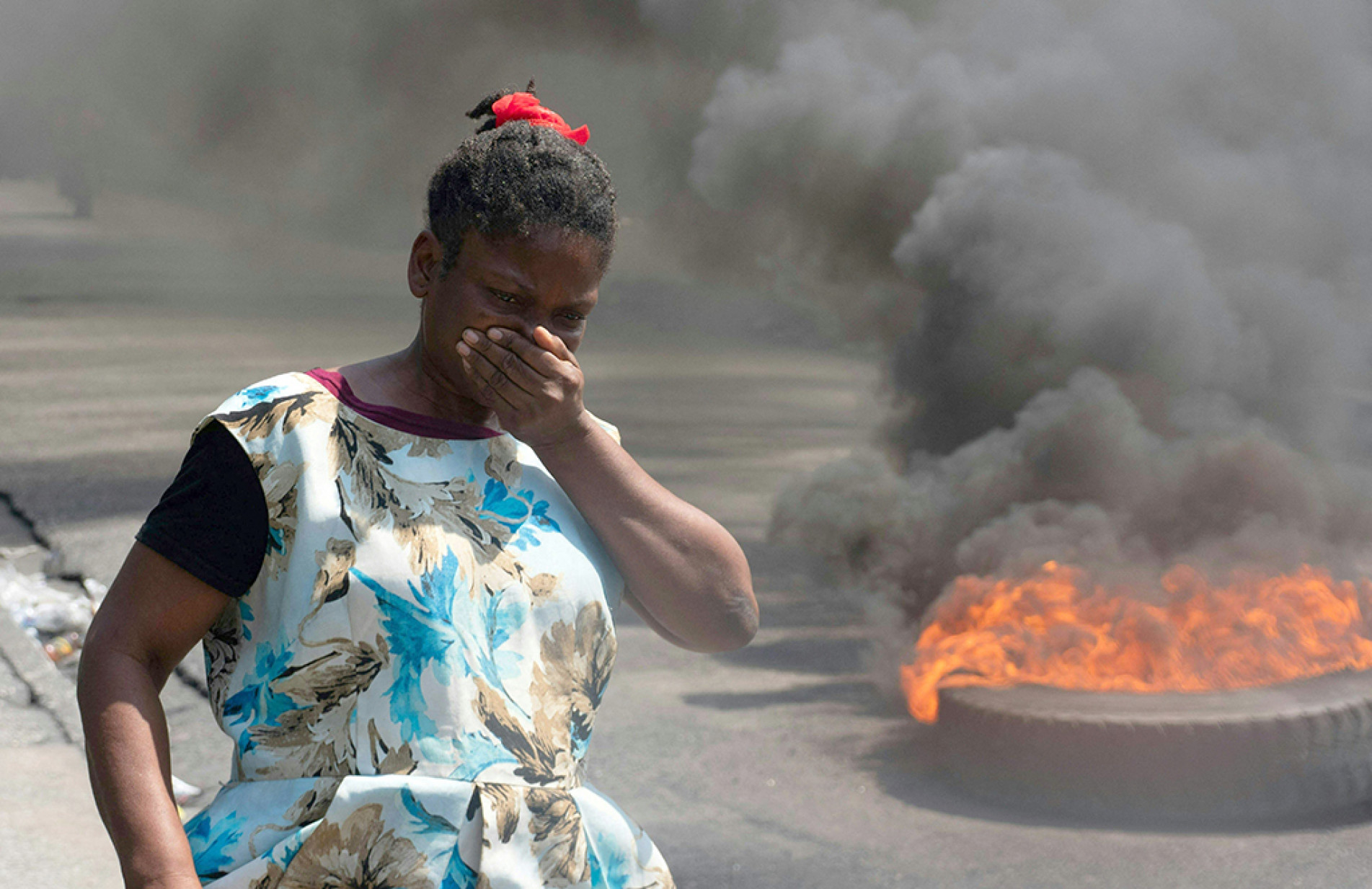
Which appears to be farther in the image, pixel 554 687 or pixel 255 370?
pixel 255 370

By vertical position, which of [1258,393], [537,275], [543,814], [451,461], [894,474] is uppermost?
[537,275]

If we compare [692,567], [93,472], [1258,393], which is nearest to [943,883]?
[692,567]

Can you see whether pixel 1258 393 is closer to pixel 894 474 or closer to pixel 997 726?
pixel 894 474

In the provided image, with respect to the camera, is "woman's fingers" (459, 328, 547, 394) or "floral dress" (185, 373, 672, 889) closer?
"floral dress" (185, 373, 672, 889)

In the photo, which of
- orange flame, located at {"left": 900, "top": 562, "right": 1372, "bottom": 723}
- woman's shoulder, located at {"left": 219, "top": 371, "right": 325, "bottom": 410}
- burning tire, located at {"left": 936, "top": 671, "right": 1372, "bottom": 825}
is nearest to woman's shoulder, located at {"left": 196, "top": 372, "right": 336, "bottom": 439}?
woman's shoulder, located at {"left": 219, "top": 371, "right": 325, "bottom": 410}

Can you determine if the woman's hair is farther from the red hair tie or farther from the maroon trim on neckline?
the maroon trim on neckline

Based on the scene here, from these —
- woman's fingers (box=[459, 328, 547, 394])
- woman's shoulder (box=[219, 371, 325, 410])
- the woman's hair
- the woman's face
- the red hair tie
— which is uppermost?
the red hair tie

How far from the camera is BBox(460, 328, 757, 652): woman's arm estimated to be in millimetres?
1288

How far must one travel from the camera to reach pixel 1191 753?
3.98 m

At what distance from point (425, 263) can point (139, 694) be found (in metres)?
0.50

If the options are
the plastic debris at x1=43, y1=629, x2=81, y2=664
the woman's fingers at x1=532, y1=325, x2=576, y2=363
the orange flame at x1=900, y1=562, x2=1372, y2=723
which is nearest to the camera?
the woman's fingers at x1=532, y1=325, x2=576, y2=363

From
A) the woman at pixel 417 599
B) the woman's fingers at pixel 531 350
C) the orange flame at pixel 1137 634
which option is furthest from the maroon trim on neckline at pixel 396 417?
the orange flame at pixel 1137 634

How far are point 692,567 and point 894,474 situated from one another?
6.91 meters

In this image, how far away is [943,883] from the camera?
3637 millimetres
